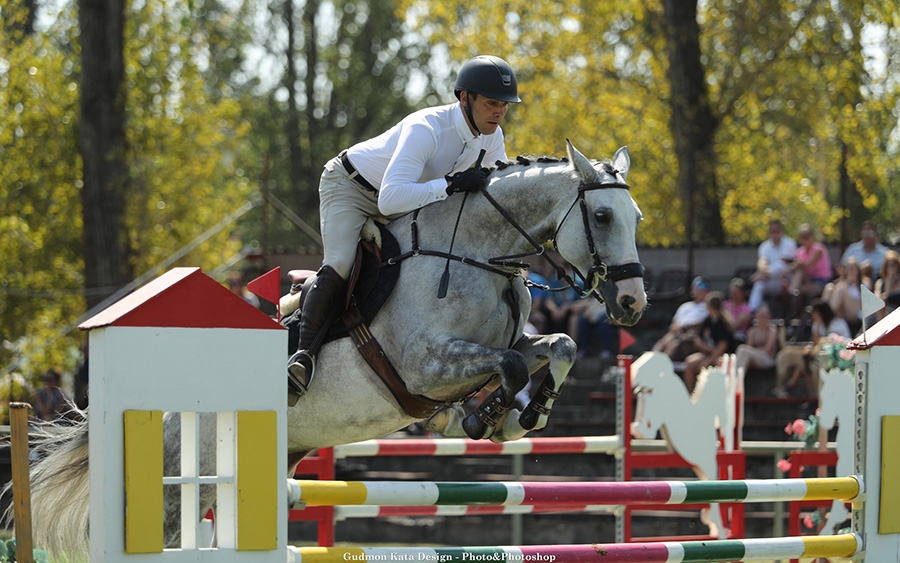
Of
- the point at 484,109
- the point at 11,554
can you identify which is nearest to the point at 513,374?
the point at 484,109

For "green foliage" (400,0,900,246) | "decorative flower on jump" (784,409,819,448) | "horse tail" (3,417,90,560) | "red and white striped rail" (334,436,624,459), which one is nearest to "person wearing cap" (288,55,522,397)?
"horse tail" (3,417,90,560)

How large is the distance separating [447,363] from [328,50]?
26502mm

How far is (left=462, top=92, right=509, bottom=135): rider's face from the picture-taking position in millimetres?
4910

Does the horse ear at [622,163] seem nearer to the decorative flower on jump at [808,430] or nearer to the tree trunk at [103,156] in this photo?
the decorative flower on jump at [808,430]

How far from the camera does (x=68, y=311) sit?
15812 mm

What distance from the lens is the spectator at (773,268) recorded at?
1211 cm

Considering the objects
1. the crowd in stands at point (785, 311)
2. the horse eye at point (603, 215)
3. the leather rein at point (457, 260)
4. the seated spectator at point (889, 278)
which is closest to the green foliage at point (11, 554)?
the leather rein at point (457, 260)

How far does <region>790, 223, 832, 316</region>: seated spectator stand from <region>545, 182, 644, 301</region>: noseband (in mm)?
7469

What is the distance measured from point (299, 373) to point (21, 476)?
4.59 ft

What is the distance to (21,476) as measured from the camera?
349 centimetres

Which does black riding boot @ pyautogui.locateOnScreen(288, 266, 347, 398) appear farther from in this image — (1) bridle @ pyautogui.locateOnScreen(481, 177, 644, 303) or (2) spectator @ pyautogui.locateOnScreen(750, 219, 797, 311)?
(2) spectator @ pyautogui.locateOnScreen(750, 219, 797, 311)

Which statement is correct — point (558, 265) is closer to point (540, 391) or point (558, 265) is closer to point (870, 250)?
point (540, 391)

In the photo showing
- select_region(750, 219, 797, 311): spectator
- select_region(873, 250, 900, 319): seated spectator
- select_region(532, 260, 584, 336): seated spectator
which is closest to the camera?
select_region(873, 250, 900, 319): seated spectator

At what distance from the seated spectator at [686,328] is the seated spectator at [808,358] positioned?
2.79 feet
